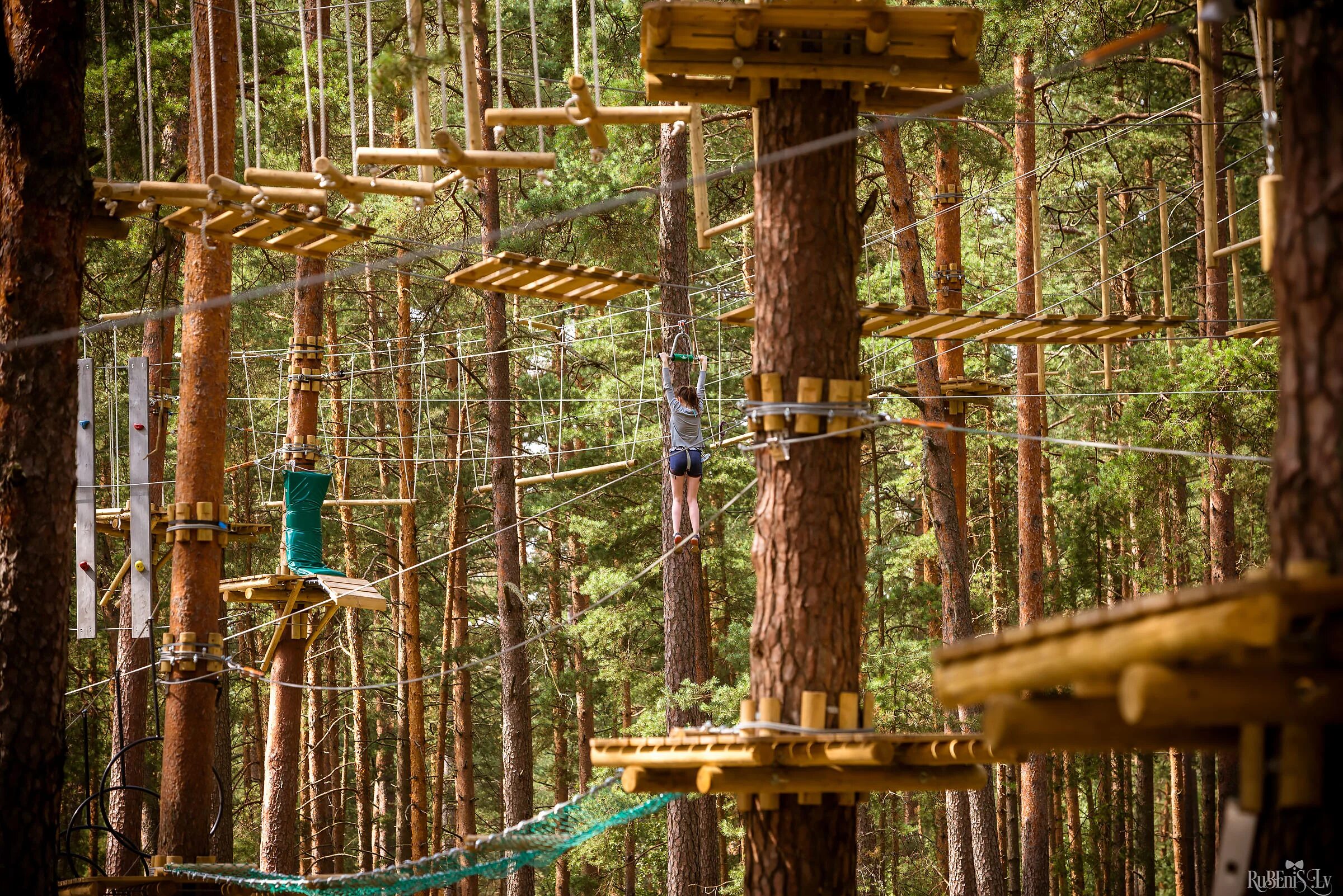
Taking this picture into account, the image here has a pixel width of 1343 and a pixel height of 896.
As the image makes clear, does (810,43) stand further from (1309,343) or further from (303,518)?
(303,518)

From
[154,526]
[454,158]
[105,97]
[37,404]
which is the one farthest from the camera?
[154,526]

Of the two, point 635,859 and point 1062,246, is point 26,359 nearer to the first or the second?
point 1062,246

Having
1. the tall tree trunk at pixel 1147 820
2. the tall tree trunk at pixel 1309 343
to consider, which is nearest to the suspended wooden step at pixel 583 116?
the tall tree trunk at pixel 1309 343

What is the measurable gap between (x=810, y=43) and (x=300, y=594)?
614cm

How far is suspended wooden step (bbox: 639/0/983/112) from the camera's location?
471 cm

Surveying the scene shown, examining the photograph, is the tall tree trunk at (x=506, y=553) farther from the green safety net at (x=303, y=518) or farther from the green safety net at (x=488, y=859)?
the green safety net at (x=488, y=859)

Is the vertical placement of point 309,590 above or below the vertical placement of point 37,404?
below

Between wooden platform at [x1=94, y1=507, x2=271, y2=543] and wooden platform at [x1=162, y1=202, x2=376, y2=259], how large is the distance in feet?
9.47

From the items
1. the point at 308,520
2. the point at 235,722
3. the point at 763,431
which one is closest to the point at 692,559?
the point at 308,520

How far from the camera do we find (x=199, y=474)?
27.0 feet

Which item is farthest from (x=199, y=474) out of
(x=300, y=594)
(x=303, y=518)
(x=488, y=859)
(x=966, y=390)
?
(x=966, y=390)

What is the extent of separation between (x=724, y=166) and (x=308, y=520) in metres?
6.02

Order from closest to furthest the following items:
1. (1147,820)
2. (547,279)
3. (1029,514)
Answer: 1. (547,279)
2. (1029,514)
3. (1147,820)

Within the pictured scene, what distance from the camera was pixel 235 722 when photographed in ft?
67.1
